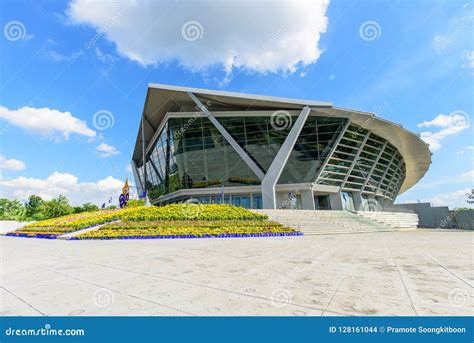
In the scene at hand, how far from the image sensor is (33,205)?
74688 millimetres

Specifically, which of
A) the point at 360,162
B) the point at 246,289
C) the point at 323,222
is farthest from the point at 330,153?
the point at 246,289

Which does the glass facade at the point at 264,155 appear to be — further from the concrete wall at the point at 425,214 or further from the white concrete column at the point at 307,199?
the concrete wall at the point at 425,214

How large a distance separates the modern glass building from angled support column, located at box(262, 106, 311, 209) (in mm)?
133

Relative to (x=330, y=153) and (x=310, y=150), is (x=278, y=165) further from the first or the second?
(x=330, y=153)

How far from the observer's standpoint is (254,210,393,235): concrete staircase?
62.7 ft

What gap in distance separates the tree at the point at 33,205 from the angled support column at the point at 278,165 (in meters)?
79.1

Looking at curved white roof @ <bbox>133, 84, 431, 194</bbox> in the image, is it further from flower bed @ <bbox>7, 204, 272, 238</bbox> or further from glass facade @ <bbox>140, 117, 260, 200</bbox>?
flower bed @ <bbox>7, 204, 272, 238</bbox>

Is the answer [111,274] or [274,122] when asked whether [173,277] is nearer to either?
[111,274]

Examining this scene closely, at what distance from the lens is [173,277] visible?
4586mm

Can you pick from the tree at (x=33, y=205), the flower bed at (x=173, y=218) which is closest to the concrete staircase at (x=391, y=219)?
the flower bed at (x=173, y=218)

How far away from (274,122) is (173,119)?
1667cm

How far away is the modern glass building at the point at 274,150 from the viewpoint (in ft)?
104

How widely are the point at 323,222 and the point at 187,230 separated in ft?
42.6
